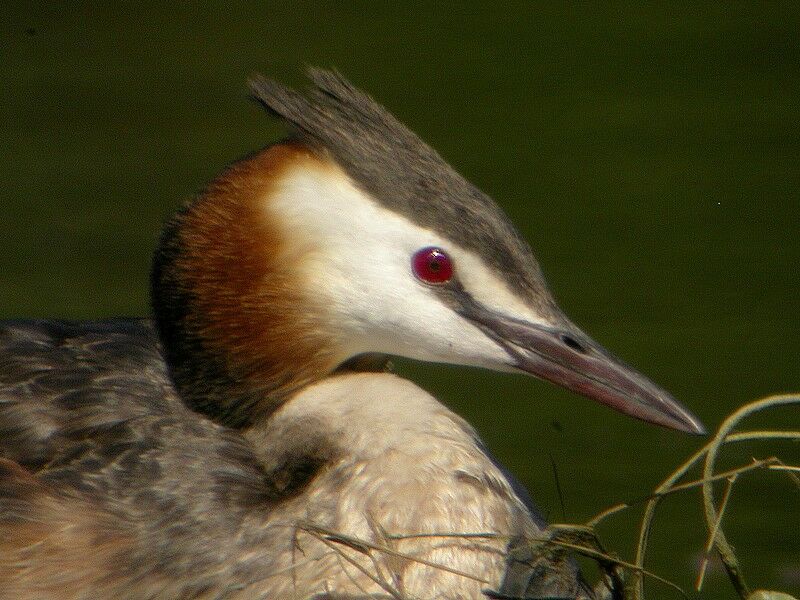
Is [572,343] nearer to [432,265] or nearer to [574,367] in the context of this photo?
[574,367]

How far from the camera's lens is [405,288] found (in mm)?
3643

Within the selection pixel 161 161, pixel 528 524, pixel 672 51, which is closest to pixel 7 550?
pixel 528 524

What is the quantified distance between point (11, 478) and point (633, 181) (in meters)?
3.58

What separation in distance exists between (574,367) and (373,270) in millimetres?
505

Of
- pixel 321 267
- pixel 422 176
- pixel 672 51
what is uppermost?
pixel 672 51

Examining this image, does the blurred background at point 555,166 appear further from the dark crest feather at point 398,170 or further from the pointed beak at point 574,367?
the dark crest feather at point 398,170

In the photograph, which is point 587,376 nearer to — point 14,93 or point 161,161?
point 161,161

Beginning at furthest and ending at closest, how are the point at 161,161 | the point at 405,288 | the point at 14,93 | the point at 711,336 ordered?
the point at 14,93 → the point at 161,161 → the point at 711,336 → the point at 405,288

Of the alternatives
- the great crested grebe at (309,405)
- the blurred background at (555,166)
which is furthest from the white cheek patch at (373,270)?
the blurred background at (555,166)

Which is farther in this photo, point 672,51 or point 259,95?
point 672,51

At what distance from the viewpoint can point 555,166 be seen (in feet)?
22.4

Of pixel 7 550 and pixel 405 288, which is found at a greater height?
pixel 405 288

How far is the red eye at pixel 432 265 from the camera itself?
362cm

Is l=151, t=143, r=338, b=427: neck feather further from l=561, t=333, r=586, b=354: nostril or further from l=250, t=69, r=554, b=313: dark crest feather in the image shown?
l=561, t=333, r=586, b=354: nostril
